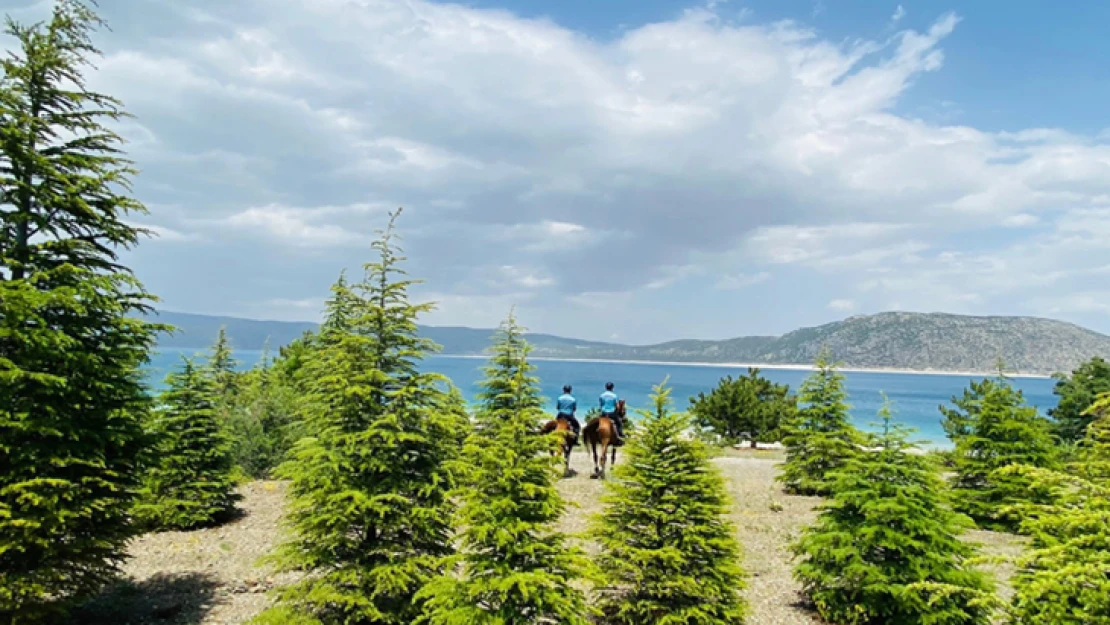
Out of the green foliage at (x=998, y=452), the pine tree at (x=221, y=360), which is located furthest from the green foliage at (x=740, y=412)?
the pine tree at (x=221, y=360)

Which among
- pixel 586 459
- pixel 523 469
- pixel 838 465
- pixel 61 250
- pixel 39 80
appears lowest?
pixel 586 459

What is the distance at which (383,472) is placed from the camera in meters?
6.97

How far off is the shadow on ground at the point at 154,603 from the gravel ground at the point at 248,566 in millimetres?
12

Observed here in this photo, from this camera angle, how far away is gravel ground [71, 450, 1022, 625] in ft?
25.6

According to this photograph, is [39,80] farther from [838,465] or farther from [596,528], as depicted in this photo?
[838,465]

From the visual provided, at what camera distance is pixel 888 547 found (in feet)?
23.6

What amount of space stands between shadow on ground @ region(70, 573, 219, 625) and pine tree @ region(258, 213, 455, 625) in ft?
7.00

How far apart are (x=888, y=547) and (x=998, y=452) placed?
956 centimetres

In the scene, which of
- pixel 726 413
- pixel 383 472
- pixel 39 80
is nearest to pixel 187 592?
pixel 383 472

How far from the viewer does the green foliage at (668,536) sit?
6.75 meters

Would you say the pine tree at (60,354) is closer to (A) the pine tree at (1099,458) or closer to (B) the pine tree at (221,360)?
(B) the pine tree at (221,360)

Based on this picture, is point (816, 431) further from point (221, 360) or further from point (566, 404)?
point (221, 360)

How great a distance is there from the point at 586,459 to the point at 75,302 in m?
18.2

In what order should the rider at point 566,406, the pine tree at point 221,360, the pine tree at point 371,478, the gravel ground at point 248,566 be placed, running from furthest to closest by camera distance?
1. the rider at point 566,406
2. the pine tree at point 221,360
3. the gravel ground at point 248,566
4. the pine tree at point 371,478
